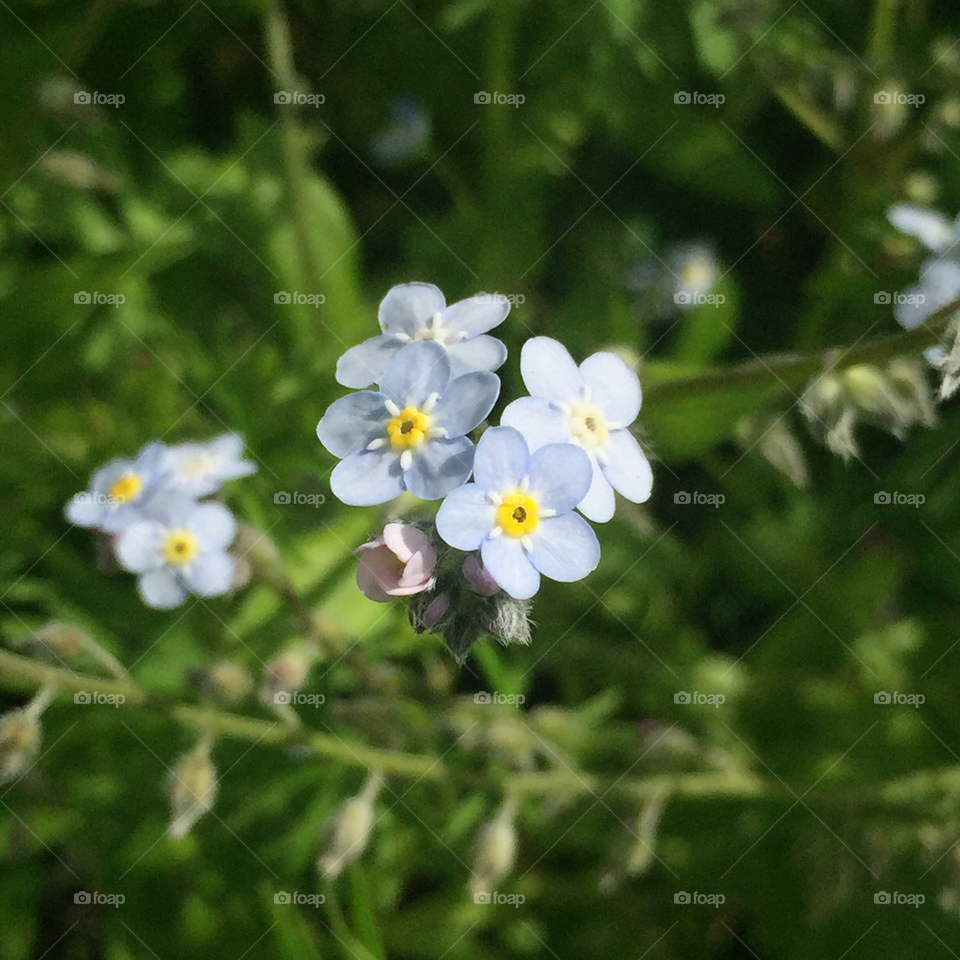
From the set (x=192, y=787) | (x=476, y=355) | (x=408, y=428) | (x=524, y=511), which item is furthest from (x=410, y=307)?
(x=192, y=787)

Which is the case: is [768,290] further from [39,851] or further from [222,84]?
[39,851]

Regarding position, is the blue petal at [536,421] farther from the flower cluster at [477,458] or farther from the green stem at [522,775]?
Result: the green stem at [522,775]

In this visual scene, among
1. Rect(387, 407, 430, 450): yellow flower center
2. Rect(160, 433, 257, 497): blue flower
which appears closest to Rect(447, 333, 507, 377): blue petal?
Rect(387, 407, 430, 450): yellow flower center

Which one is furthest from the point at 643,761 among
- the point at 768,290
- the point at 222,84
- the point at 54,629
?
the point at 222,84

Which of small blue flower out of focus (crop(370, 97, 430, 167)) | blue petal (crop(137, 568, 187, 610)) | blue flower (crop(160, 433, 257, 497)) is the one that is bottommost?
blue petal (crop(137, 568, 187, 610))

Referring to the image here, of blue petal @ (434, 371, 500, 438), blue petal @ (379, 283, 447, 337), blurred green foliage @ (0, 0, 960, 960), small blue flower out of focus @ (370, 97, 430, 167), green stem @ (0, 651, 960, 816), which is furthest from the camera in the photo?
small blue flower out of focus @ (370, 97, 430, 167)

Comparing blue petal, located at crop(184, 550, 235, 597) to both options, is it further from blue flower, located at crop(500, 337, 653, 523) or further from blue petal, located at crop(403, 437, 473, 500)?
blue flower, located at crop(500, 337, 653, 523)

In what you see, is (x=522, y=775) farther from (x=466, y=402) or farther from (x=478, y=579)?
(x=466, y=402)
